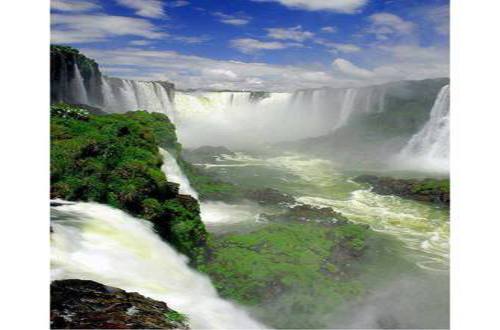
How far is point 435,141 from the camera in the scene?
2712 cm

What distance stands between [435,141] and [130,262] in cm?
2383

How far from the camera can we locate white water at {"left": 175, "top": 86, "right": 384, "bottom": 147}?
39263 mm

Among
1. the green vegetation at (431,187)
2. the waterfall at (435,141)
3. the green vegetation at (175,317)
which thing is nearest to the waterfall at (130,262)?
the green vegetation at (175,317)

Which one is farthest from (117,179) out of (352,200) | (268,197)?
(352,200)

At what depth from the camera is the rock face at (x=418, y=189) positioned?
53.0ft

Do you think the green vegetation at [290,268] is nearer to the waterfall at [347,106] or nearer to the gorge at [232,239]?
the gorge at [232,239]

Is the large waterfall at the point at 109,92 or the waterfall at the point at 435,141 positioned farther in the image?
the large waterfall at the point at 109,92

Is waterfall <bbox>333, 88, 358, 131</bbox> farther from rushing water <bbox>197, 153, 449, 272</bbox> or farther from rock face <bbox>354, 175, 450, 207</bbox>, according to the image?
rock face <bbox>354, 175, 450, 207</bbox>

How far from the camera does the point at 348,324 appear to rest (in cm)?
763

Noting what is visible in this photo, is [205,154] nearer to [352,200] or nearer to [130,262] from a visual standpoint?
[352,200]

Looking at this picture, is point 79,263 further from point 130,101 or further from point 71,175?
point 130,101

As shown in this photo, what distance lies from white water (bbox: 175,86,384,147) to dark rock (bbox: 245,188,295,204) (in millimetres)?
20931

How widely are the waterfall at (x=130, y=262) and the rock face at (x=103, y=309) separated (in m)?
0.37

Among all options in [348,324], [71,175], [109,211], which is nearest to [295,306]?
[348,324]
